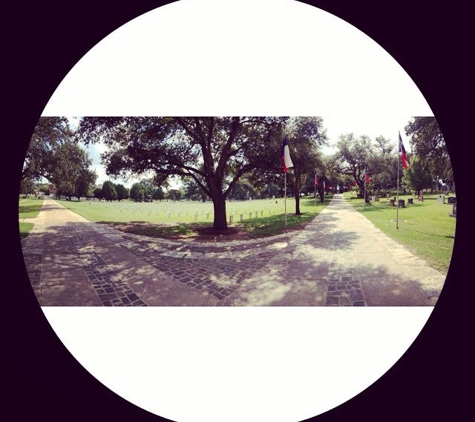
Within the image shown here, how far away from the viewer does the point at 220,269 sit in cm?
508

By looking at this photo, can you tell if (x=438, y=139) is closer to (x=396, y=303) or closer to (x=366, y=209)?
(x=366, y=209)

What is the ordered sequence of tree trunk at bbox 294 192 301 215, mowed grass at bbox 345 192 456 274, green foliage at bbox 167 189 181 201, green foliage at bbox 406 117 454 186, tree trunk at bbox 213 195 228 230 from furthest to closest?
1. tree trunk at bbox 294 192 301 215
2. green foliage at bbox 167 189 181 201
3. tree trunk at bbox 213 195 228 230
4. green foliage at bbox 406 117 454 186
5. mowed grass at bbox 345 192 456 274

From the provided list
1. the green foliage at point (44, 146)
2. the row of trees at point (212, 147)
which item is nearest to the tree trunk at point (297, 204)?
the row of trees at point (212, 147)

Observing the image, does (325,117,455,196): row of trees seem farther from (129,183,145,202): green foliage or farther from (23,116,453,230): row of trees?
(129,183,145,202): green foliage

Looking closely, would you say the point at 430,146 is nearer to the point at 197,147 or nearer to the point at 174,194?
the point at 197,147

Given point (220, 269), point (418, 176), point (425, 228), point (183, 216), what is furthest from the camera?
point (183, 216)

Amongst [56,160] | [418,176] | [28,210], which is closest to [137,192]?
[56,160]

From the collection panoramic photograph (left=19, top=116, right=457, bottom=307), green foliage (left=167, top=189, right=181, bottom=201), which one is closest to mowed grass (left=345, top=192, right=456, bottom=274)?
panoramic photograph (left=19, top=116, right=457, bottom=307)

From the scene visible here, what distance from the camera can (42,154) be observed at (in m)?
5.78

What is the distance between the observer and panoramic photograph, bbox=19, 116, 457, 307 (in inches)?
170

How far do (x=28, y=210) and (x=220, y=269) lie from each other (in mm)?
5226

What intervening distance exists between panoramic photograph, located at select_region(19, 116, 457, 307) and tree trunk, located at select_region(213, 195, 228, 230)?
0.05m

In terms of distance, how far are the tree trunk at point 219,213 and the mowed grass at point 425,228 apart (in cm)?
525

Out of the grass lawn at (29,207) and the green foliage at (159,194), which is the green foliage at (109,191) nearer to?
the green foliage at (159,194)
